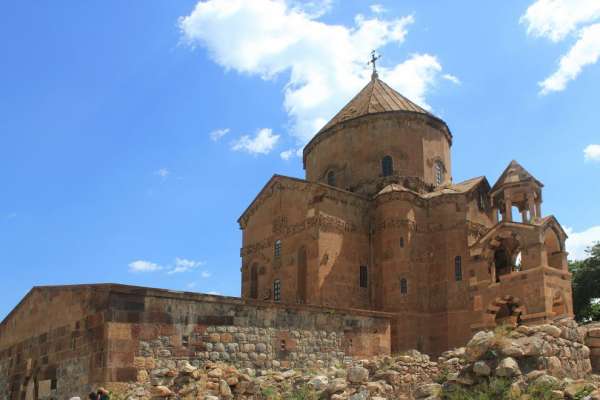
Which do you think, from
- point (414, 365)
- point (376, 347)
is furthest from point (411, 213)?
point (414, 365)

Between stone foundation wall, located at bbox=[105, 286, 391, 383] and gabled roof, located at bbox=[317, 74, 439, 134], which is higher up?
gabled roof, located at bbox=[317, 74, 439, 134]

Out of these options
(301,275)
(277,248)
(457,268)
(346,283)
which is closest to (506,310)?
(457,268)

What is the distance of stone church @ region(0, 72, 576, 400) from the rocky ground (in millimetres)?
648

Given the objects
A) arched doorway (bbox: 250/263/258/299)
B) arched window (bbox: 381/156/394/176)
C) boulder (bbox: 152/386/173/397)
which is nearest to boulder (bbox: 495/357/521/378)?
boulder (bbox: 152/386/173/397)

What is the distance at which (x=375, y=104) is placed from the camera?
3098 cm

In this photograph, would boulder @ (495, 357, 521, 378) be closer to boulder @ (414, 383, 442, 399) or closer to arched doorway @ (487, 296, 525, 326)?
boulder @ (414, 383, 442, 399)

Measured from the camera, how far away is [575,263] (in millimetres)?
39062

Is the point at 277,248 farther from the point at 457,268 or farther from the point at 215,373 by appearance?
the point at 215,373

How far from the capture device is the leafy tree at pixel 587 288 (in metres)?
36.4

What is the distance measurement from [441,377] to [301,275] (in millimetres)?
12492

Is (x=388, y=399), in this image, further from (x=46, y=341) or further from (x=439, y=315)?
(x=439, y=315)

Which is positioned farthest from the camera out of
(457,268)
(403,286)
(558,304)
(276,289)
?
(276,289)

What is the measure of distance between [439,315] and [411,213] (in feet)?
14.7

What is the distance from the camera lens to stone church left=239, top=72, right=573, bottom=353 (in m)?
24.5
